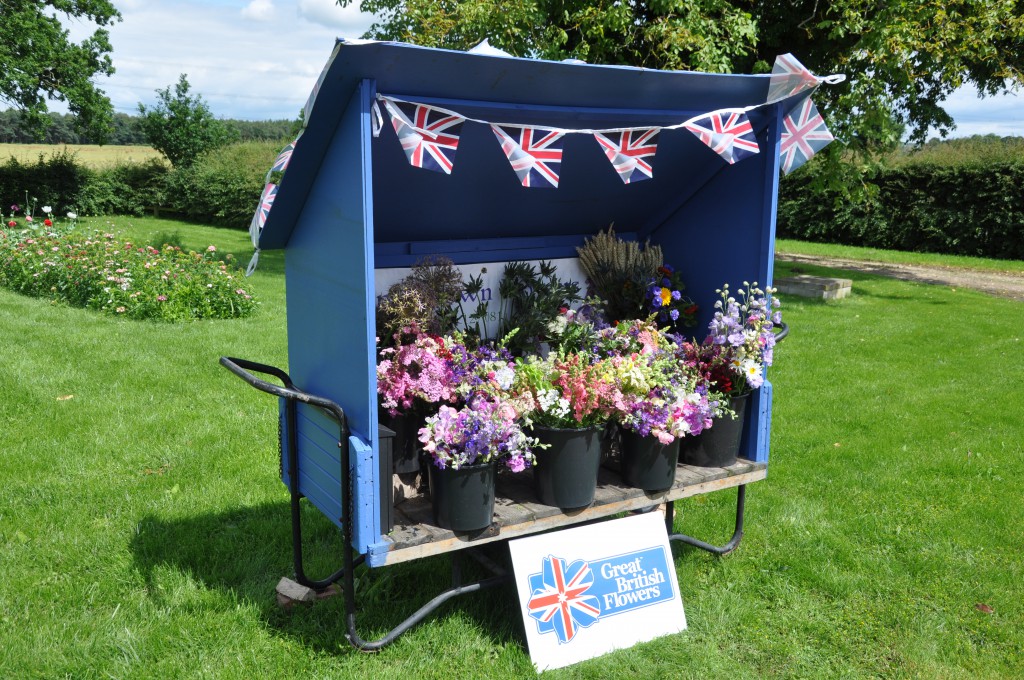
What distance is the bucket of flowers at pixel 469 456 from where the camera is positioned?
2621 millimetres

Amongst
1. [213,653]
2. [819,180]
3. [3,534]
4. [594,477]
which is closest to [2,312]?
[3,534]

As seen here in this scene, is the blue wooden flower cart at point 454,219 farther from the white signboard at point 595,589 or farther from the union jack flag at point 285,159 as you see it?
the white signboard at point 595,589

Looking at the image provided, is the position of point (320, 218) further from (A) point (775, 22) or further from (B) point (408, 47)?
(A) point (775, 22)

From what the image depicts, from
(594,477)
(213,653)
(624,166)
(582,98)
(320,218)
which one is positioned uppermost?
(582,98)

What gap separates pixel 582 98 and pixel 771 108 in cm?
89

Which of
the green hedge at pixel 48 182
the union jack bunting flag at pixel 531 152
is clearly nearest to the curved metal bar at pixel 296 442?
the union jack bunting flag at pixel 531 152

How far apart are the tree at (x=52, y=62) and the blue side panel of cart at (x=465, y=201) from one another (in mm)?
19831

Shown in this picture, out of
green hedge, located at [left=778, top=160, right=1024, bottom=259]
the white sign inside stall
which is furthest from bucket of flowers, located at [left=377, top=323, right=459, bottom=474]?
green hedge, located at [left=778, top=160, right=1024, bottom=259]

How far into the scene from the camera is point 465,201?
11.0ft

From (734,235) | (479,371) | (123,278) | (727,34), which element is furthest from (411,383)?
(727,34)

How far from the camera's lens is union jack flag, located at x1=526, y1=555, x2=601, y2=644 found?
2.95 m

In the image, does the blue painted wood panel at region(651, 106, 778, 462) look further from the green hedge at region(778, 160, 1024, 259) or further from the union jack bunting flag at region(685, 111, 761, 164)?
the green hedge at region(778, 160, 1024, 259)

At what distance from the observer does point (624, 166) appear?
9.29 feet

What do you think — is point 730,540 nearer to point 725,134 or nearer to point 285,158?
point 725,134
